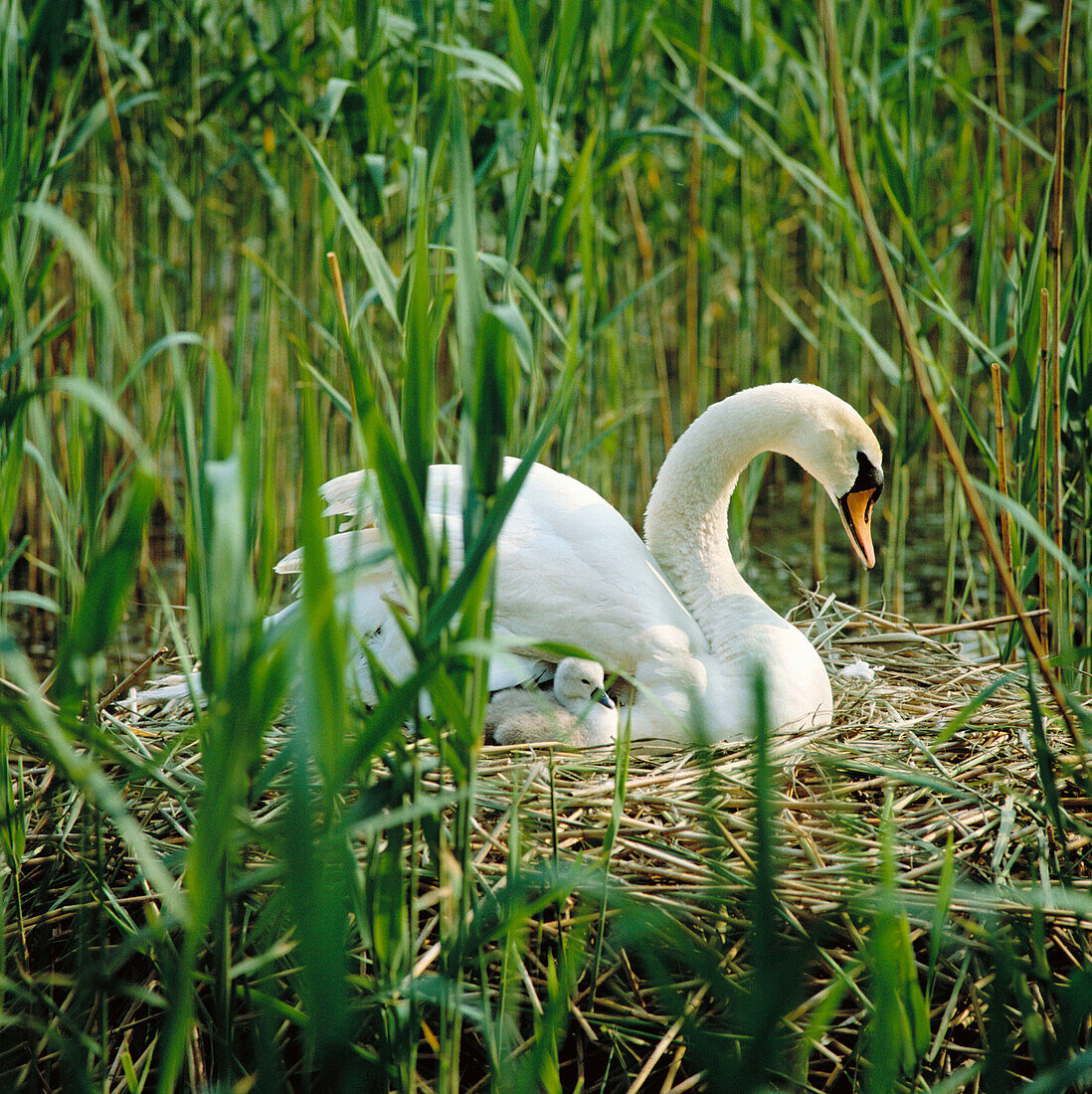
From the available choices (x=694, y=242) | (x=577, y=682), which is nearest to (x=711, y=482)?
(x=577, y=682)

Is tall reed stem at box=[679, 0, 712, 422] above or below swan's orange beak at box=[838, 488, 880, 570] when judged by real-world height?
above

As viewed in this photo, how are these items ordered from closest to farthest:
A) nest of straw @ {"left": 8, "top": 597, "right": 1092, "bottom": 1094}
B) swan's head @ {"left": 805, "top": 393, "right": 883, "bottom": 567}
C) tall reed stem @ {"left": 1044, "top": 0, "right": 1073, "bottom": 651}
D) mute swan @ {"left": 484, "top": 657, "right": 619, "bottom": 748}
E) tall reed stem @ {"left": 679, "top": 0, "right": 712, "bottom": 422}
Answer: nest of straw @ {"left": 8, "top": 597, "right": 1092, "bottom": 1094}
tall reed stem @ {"left": 1044, "top": 0, "right": 1073, "bottom": 651}
mute swan @ {"left": 484, "top": 657, "right": 619, "bottom": 748}
swan's head @ {"left": 805, "top": 393, "right": 883, "bottom": 567}
tall reed stem @ {"left": 679, "top": 0, "right": 712, "bottom": 422}

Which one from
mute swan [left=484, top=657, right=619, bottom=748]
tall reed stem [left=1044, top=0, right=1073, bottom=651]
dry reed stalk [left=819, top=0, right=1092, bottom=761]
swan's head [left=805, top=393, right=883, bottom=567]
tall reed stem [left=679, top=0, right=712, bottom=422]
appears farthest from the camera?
tall reed stem [left=679, top=0, right=712, bottom=422]

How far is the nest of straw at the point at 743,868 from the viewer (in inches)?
66.3

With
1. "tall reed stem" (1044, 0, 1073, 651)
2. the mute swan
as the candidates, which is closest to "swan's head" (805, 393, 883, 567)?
"tall reed stem" (1044, 0, 1073, 651)

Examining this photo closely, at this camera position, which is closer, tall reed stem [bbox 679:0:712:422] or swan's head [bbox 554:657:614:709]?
swan's head [bbox 554:657:614:709]

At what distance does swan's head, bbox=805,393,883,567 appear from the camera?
8.64 feet

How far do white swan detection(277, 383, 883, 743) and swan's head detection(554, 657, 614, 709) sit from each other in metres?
0.04

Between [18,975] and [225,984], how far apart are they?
54cm

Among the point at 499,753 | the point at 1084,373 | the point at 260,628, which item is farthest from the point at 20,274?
the point at 1084,373

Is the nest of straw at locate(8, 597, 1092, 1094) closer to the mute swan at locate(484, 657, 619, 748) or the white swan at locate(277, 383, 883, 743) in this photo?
the mute swan at locate(484, 657, 619, 748)

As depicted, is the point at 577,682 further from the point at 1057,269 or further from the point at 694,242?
the point at 694,242

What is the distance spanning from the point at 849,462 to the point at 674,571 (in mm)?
458

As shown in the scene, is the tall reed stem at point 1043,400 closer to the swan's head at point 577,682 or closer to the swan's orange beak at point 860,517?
the swan's orange beak at point 860,517
